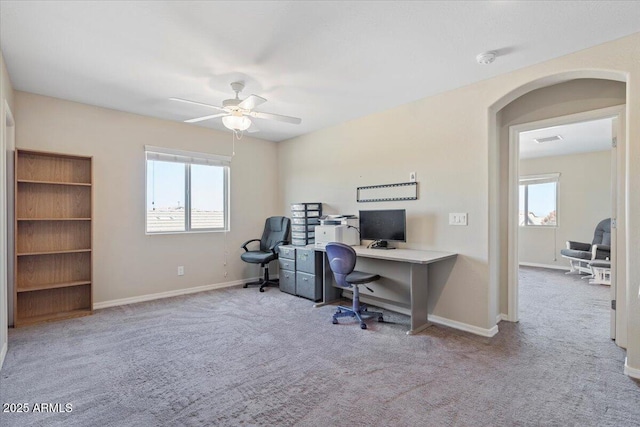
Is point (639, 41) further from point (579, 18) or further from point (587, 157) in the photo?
point (587, 157)

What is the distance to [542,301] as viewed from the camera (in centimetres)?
430

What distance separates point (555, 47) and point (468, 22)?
34.9 inches

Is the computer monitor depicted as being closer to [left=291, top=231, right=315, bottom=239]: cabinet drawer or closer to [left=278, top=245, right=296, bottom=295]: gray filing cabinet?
[left=291, top=231, right=315, bottom=239]: cabinet drawer

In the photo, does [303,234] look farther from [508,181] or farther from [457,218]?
[508,181]

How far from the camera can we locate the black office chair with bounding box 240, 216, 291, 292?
482 centimetres

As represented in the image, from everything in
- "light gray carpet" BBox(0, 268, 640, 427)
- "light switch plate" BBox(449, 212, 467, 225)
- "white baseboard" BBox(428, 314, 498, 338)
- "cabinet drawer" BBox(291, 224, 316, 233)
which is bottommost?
"light gray carpet" BBox(0, 268, 640, 427)

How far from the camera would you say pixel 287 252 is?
4.69 m

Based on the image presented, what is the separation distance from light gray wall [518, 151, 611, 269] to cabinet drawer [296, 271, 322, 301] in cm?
564

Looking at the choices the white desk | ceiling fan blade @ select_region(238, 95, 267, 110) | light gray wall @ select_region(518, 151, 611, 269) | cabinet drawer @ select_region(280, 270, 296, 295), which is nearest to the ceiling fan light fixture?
ceiling fan blade @ select_region(238, 95, 267, 110)

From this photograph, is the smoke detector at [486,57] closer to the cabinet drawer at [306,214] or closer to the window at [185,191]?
the cabinet drawer at [306,214]

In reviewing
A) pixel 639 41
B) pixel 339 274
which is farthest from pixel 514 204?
pixel 339 274

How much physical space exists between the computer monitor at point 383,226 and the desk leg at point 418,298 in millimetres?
490

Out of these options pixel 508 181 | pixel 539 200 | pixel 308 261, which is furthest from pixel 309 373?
pixel 539 200

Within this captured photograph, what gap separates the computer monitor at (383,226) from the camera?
12.0 feet
